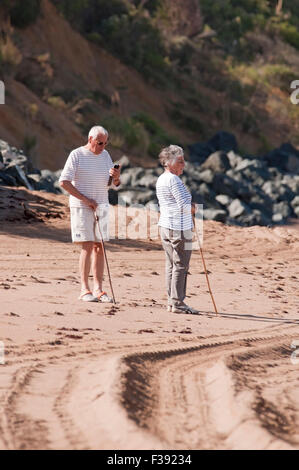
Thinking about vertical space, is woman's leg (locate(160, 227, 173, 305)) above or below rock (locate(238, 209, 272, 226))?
above

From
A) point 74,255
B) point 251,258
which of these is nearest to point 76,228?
point 74,255

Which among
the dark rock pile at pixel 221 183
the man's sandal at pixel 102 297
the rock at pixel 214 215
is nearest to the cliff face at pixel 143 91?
the dark rock pile at pixel 221 183

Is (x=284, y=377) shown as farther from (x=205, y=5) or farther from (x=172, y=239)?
(x=205, y=5)

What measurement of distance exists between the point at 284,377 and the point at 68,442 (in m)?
2.50

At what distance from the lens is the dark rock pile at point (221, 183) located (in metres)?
20.0

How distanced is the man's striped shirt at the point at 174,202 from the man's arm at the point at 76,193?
0.66 meters

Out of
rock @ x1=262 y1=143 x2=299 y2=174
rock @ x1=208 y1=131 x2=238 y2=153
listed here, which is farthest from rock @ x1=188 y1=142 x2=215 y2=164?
rock @ x1=262 y1=143 x2=299 y2=174

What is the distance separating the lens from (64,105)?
33000mm

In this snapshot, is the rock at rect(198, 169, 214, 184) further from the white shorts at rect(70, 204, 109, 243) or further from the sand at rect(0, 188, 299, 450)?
the white shorts at rect(70, 204, 109, 243)

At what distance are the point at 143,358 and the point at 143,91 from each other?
35.9m

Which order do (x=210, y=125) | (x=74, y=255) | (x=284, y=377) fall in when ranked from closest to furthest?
(x=284, y=377)
(x=74, y=255)
(x=210, y=125)

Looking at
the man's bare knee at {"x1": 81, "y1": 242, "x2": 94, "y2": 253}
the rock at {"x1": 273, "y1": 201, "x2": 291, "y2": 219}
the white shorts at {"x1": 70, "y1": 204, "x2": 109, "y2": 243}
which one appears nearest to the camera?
the white shorts at {"x1": 70, "y1": 204, "x2": 109, "y2": 243}

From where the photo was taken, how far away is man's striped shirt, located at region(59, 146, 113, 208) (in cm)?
870

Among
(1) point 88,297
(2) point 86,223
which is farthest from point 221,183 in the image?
(2) point 86,223
